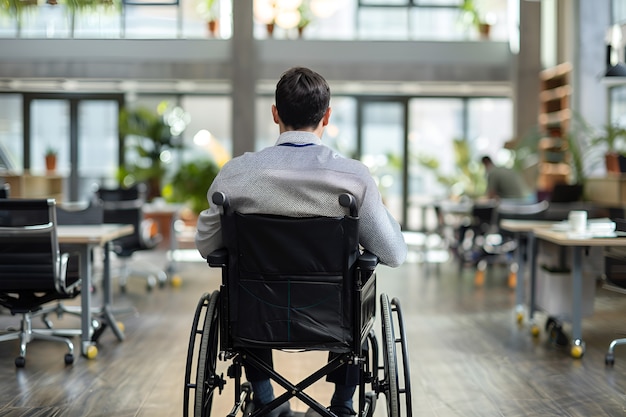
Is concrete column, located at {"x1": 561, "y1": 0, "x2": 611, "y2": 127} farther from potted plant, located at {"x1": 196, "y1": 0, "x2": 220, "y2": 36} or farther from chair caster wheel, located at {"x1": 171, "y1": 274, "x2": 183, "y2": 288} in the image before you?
potted plant, located at {"x1": 196, "y1": 0, "x2": 220, "y2": 36}

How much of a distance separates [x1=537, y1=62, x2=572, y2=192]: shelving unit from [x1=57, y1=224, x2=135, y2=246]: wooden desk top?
695cm

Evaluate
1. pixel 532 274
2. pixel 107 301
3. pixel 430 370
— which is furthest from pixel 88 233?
pixel 532 274

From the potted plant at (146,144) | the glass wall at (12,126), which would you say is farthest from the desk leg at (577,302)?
the glass wall at (12,126)

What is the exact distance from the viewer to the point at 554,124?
12055 mm

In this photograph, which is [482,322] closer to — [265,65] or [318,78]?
[318,78]

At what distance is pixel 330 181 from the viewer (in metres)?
2.83

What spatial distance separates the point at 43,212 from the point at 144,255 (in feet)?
21.7

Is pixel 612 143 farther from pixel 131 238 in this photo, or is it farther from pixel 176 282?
pixel 131 238

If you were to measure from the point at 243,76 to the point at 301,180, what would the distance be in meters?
10.6

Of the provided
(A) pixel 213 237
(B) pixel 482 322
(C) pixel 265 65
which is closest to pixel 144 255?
(C) pixel 265 65

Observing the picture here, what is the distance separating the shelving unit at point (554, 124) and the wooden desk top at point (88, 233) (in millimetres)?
6950

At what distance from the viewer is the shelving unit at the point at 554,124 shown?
1138cm

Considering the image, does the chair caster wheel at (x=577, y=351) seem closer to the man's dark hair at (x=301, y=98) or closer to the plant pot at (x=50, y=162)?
the man's dark hair at (x=301, y=98)

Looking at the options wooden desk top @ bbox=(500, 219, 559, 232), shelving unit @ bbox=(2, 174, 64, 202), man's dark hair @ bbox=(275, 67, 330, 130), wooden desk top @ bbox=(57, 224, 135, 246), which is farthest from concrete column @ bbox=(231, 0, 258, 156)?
man's dark hair @ bbox=(275, 67, 330, 130)
